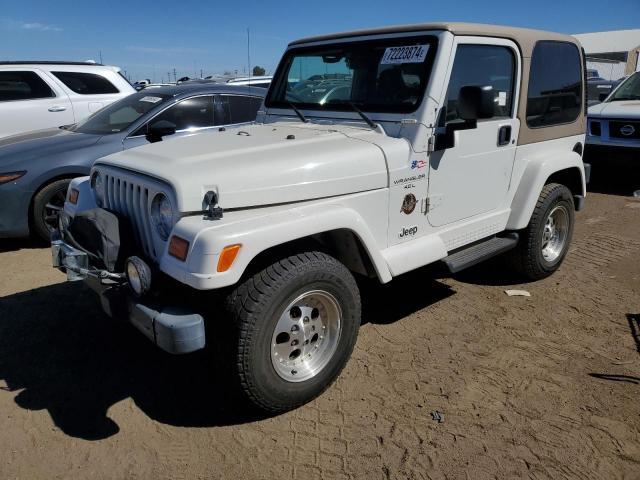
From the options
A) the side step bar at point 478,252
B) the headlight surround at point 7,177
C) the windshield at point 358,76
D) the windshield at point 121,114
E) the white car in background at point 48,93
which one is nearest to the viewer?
the windshield at point 358,76

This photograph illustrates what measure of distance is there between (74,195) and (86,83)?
5.26 metres

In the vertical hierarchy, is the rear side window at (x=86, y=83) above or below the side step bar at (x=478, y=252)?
above

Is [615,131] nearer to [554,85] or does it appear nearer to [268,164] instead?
[554,85]

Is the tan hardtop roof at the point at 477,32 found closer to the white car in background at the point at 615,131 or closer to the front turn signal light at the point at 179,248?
the front turn signal light at the point at 179,248

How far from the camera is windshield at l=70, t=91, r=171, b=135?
19.2 ft

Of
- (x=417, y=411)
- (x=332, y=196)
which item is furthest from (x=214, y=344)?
(x=417, y=411)

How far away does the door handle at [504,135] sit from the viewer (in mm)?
3807

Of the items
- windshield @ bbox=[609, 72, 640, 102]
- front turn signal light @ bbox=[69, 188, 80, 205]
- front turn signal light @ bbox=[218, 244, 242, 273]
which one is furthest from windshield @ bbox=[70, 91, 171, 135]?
windshield @ bbox=[609, 72, 640, 102]

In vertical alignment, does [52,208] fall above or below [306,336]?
above

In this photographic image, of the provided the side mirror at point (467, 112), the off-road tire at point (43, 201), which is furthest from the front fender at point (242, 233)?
the off-road tire at point (43, 201)

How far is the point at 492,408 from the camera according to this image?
9.67ft

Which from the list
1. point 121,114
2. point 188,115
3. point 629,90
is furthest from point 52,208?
point 629,90

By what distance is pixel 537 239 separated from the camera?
4395 millimetres

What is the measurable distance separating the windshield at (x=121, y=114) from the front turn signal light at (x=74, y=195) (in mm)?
2458
